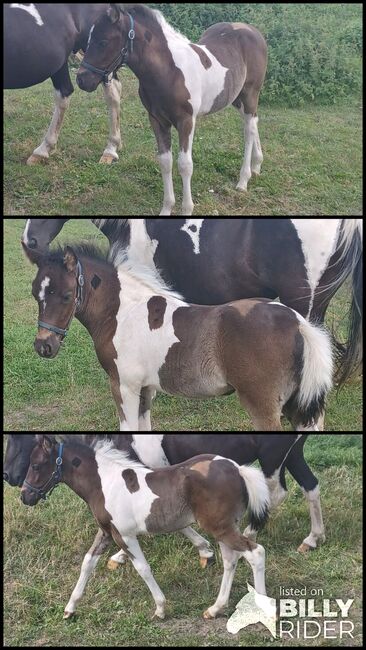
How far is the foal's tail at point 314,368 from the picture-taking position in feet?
13.9

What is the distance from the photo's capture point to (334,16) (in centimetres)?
718

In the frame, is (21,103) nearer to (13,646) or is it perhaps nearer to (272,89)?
(272,89)

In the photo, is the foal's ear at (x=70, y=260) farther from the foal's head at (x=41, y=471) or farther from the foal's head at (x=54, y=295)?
the foal's head at (x=41, y=471)

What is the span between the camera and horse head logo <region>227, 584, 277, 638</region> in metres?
4.52

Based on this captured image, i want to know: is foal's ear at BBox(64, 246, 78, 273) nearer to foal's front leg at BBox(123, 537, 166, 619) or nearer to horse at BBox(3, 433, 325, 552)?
horse at BBox(3, 433, 325, 552)

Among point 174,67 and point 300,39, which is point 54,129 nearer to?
point 174,67

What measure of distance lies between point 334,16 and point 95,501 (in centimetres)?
507

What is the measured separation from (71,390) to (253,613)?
5.94ft

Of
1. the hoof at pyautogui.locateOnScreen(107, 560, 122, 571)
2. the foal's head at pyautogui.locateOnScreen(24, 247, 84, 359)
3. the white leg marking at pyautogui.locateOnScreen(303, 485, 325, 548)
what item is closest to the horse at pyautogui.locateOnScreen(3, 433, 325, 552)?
the hoof at pyautogui.locateOnScreen(107, 560, 122, 571)

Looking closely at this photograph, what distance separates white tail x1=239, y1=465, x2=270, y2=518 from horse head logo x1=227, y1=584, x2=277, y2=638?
52 cm

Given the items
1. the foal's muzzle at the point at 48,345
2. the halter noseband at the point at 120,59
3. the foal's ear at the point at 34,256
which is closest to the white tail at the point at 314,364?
the foal's muzzle at the point at 48,345

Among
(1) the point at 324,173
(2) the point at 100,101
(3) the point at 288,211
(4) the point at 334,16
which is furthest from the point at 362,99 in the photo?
(2) the point at 100,101

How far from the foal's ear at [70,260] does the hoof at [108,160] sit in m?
1.22

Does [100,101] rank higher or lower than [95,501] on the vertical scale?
higher
